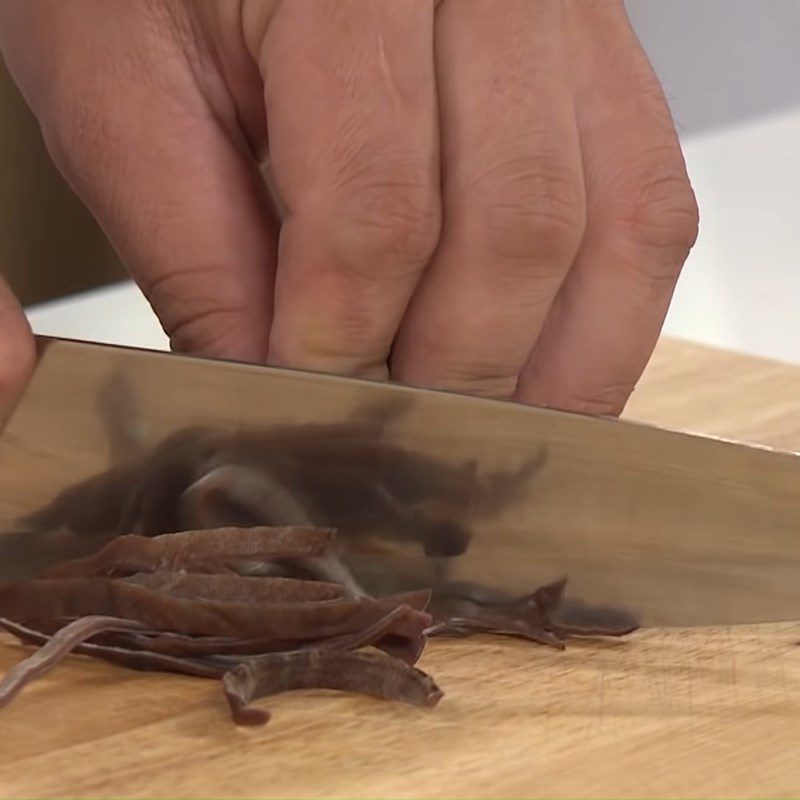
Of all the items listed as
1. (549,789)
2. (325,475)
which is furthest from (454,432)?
(549,789)

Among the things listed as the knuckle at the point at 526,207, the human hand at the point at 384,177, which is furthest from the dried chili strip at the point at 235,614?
the knuckle at the point at 526,207

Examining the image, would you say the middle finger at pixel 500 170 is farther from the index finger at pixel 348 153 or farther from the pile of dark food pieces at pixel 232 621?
the pile of dark food pieces at pixel 232 621

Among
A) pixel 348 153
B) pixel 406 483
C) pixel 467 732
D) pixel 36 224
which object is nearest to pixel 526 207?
pixel 348 153

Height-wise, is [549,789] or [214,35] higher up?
[214,35]

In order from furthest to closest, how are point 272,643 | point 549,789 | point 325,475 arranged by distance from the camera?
1. point 325,475
2. point 272,643
3. point 549,789

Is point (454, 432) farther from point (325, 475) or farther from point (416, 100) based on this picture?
point (416, 100)

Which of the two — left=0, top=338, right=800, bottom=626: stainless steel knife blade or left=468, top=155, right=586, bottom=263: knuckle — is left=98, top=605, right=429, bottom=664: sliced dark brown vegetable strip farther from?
left=468, top=155, right=586, bottom=263: knuckle

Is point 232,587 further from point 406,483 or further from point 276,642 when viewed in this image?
point 406,483

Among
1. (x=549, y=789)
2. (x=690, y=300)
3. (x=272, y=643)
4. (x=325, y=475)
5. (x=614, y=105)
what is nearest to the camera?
(x=549, y=789)
